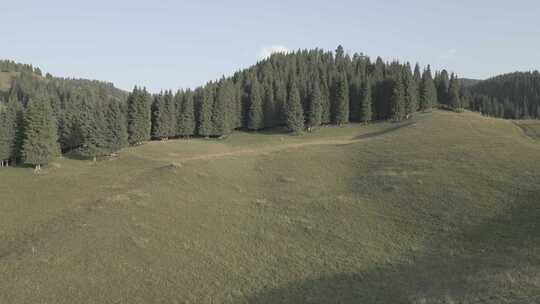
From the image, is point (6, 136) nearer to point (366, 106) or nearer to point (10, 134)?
point (10, 134)

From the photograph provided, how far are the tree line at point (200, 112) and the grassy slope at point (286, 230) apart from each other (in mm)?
14062

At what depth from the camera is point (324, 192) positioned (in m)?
44.7

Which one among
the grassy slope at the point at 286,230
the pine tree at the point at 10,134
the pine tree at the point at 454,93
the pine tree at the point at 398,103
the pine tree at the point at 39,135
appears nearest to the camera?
the grassy slope at the point at 286,230

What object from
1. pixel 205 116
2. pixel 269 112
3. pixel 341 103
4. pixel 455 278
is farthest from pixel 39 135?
pixel 341 103

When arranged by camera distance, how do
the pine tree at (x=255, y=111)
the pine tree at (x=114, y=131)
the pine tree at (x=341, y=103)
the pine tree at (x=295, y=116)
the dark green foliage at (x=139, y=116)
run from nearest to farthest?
the pine tree at (x=114, y=131) → the dark green foliage at (x=139, y=116) → the pine tree at (x=295, y=116) → the pine tree at (x=341, y=103) → the pine tree at (x=255, y=111)

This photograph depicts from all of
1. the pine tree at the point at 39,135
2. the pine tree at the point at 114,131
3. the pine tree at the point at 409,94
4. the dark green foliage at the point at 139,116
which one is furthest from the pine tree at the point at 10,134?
the pine tree at the point at 409,94

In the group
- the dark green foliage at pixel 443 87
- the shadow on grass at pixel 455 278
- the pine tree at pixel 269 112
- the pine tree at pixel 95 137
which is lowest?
the shadow on grass at pixel 455 278

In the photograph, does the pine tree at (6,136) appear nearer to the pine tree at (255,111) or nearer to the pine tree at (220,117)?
the pine tree at (220,117)

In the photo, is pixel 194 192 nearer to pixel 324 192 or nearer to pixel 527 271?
pixel 324 192

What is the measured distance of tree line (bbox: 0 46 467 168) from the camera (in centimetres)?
6956

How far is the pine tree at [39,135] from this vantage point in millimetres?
63706

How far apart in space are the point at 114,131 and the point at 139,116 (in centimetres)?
1645

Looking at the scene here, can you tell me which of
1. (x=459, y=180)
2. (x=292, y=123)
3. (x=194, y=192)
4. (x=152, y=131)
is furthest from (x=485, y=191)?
(x=152, y=131)

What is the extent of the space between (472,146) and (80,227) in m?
55.1
